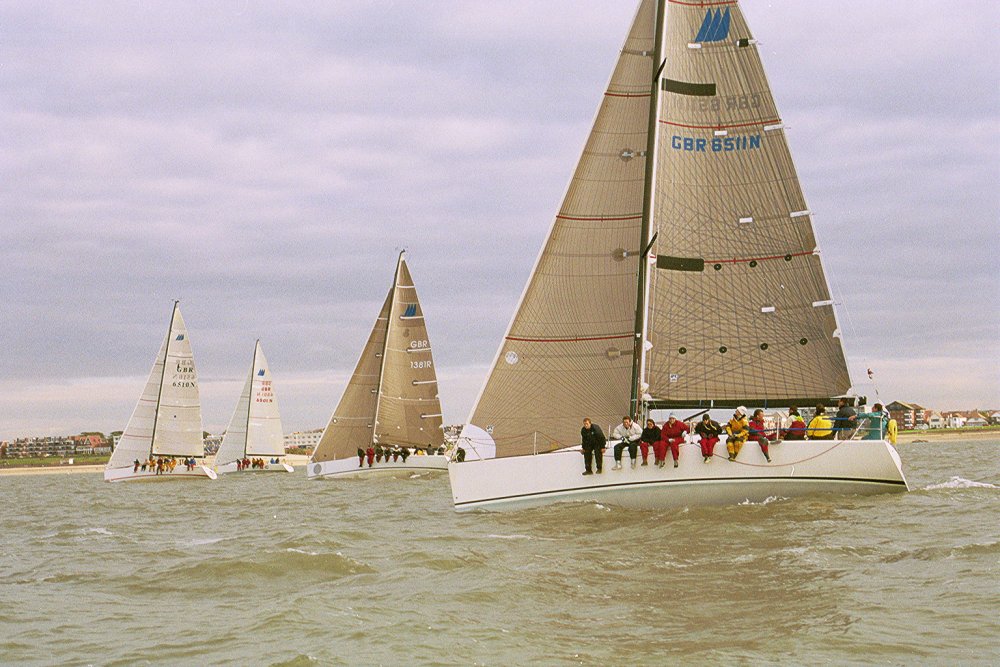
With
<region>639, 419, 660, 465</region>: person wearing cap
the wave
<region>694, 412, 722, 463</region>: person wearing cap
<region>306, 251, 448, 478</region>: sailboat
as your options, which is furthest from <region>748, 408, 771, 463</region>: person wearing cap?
<region>306, 251, 448, 478</region>: sailboat

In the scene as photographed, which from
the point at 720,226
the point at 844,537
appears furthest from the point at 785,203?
the point at 844,537

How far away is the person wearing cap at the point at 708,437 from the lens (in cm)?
1931

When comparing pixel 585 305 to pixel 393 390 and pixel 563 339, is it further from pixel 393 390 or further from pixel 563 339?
pixel 393 390

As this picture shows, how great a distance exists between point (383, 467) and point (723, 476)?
31437 millimetres

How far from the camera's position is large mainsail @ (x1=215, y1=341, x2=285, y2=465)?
253ft

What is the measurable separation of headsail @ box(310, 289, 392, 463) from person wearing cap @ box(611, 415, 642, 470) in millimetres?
35075

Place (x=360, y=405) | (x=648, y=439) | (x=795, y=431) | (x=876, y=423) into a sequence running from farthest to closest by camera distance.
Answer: (x=360, y=405) < (x=795, y=431) < (x=648, y=439) < (x=876, y=423)

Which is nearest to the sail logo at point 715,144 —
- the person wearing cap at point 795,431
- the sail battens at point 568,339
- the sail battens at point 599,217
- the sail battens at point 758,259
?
the sail battens at point 599,217

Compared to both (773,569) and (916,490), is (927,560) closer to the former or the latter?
(773,569)

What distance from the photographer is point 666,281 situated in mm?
21906

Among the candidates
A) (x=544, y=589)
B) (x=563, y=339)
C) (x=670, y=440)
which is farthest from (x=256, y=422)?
(x=544, y=589)

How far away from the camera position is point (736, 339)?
2145 cm

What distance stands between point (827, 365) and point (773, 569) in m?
8.99

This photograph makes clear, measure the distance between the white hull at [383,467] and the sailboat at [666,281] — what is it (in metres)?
27.2
